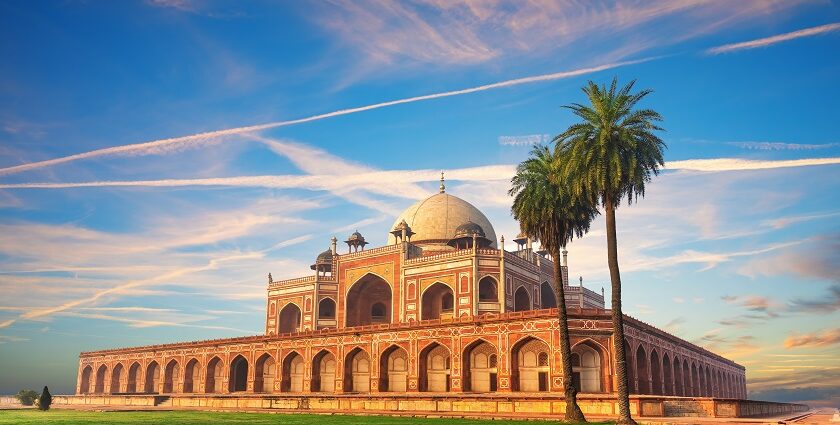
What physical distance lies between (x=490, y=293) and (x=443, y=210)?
13.5m

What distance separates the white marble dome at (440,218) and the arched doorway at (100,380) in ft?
128

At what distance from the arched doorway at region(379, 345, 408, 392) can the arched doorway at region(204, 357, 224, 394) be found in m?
21.3

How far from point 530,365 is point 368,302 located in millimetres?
27068

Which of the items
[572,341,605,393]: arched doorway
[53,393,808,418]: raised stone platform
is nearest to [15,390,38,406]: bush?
[53,393,808,418]: raised stone platform

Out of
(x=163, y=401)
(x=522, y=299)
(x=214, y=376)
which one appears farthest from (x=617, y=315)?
(x=214, y=376)

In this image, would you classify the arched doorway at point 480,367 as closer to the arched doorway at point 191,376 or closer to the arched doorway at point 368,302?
the arched doorway at point 368,302

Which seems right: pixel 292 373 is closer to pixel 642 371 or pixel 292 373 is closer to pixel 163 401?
pixel 163 401

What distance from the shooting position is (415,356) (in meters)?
50.2

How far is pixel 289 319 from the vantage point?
74.0 meters

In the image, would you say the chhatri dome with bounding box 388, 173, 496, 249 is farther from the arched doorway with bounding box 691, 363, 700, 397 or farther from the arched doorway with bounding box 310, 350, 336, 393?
the arched doorway with bounding box 691, 363, 700, 397

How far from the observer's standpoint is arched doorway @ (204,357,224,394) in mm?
66188

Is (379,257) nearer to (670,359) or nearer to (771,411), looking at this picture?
(670,359)

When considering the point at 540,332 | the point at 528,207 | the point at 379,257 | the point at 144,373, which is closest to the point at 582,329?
the point at 540,332

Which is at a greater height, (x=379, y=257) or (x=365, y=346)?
(x=379, y=257)
